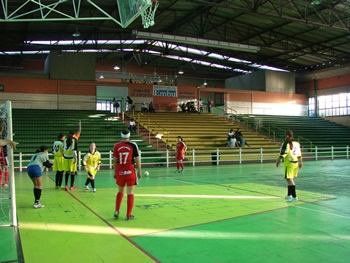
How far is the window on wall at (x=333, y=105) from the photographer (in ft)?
117

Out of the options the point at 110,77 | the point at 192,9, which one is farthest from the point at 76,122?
the point at 110,77

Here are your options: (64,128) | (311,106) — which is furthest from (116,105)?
(311,106)

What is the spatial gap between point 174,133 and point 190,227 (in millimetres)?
18904

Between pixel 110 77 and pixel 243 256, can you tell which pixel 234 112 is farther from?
pixel 243 256

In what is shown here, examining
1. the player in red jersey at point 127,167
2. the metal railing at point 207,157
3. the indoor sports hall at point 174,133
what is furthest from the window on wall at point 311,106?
the player in red jersey at point 127,167

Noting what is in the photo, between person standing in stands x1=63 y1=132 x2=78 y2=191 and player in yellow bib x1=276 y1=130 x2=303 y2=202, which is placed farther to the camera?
person standing in stands x1=63 y1=132 x2=78 y2=191

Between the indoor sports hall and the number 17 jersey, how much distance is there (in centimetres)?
3

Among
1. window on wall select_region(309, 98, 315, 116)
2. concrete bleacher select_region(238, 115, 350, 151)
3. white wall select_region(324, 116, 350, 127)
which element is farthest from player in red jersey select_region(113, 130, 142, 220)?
window on wall select_region(309, 98, 315, 116)

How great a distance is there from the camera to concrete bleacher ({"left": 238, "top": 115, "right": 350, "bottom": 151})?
98.3 ft

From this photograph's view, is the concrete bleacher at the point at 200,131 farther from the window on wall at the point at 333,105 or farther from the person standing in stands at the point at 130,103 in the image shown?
the window on wall at the point at 333,105

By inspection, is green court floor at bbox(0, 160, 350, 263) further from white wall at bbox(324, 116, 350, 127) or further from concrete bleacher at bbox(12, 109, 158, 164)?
white wall at bbox(324, 116, 350, 127)

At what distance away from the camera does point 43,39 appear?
2986cm

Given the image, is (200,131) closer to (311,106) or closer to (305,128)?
(305,128)

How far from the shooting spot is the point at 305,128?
33.0 m
